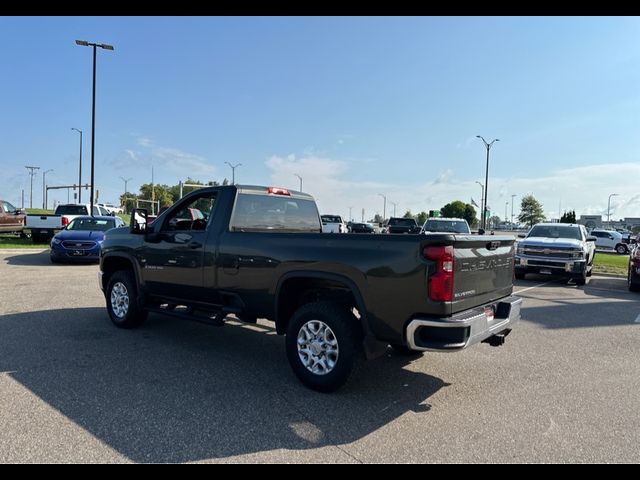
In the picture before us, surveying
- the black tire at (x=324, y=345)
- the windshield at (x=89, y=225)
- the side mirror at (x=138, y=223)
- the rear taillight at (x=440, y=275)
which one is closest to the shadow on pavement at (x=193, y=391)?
the black tire at (x=324, y=345)

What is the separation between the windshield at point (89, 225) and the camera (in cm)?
1609

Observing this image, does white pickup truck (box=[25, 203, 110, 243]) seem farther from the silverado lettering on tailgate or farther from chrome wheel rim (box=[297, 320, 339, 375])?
the silverado lettering on tailgate

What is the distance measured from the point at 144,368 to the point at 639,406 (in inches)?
191

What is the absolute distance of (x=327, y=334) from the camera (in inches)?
170

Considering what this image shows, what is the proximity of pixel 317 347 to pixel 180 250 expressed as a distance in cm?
242

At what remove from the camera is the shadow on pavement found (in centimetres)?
341

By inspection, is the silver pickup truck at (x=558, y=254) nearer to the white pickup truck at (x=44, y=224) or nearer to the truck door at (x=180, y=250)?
the truck door at (x=180, y=250)

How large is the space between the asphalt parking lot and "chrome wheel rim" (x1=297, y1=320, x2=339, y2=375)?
254mm

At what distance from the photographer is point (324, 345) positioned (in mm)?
4352

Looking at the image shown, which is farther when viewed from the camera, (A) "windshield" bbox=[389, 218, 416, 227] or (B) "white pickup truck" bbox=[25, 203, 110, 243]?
(A) "windshield" bbox=[389, 218, 416, 227]

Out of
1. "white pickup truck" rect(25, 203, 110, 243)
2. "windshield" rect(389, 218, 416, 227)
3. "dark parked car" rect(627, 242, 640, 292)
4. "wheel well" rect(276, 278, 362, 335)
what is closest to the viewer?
"wheel well" rect(276, 278, 362, 335)

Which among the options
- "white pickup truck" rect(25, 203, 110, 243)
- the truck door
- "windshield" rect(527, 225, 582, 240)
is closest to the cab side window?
the truck door
